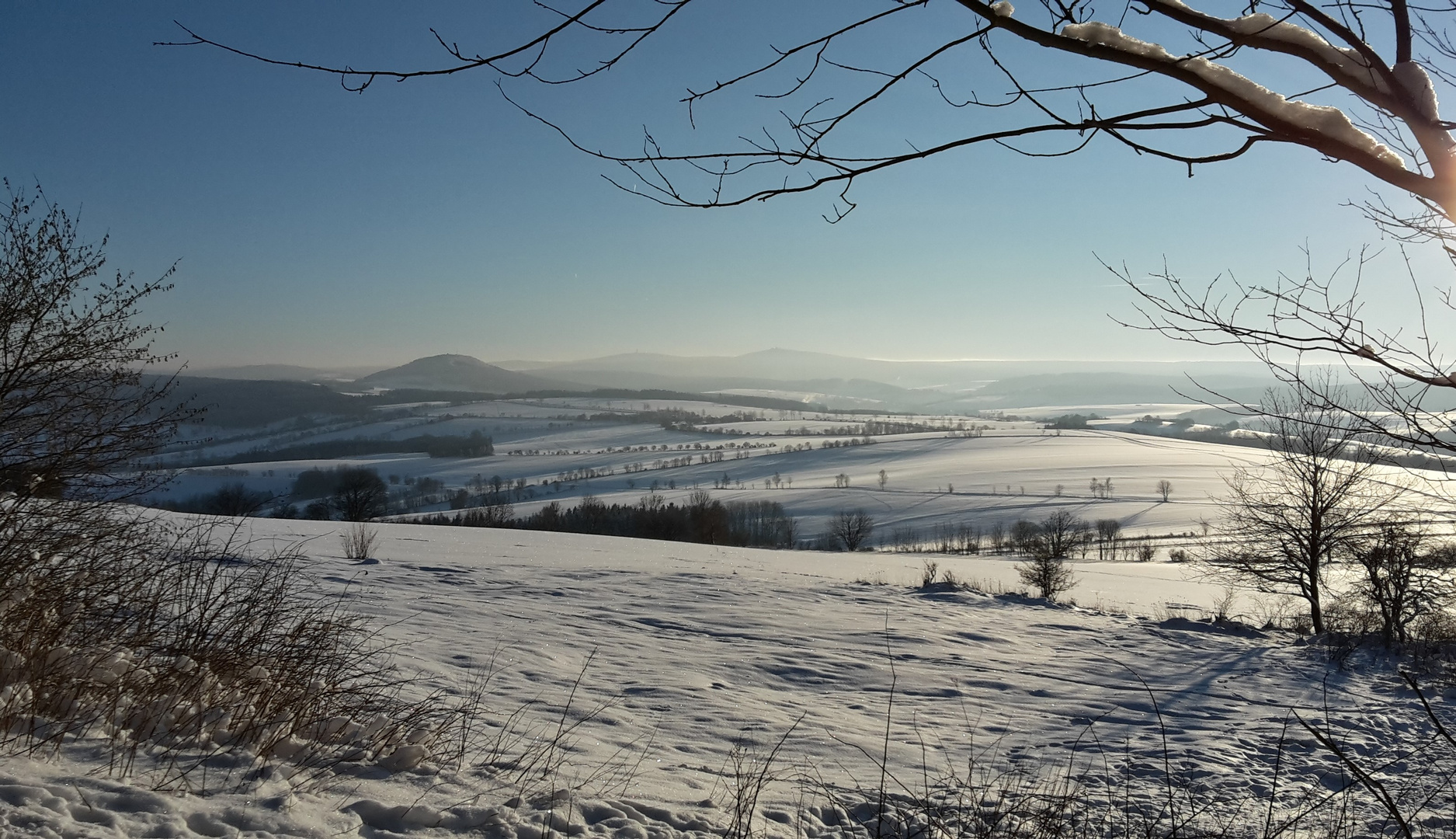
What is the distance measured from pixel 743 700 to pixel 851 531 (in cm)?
5907

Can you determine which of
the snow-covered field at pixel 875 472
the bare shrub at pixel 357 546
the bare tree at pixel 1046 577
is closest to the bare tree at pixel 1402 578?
the bare tree at pixel 1046 577

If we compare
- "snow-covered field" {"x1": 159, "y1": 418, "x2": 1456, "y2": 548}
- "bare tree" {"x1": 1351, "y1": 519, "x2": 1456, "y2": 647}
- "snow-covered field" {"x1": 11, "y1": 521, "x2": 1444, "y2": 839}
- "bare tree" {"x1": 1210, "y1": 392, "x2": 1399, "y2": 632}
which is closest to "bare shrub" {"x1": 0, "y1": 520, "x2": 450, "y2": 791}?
"snow-covered field" {"x1": 11, "y1": 521, "x2": 1444, "y2": 839}

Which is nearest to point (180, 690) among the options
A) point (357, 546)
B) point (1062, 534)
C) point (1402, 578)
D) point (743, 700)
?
point (743, 700)

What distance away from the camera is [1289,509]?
18484mm

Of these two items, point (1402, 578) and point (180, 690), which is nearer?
point (180, 690)

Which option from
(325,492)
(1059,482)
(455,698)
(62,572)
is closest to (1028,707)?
(455,698)

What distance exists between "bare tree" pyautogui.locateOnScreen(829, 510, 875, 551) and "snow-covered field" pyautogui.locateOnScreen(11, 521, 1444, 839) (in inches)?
1783

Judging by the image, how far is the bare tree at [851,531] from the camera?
63506 mm

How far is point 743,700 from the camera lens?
7660 mm

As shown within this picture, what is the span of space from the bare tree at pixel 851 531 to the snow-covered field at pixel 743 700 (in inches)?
1783

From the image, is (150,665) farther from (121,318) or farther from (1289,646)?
(1289,646)

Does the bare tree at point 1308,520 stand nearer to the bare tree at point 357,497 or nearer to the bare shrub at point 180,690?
the bare shrub at point 180,690

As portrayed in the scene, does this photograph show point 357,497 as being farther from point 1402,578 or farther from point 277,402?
point 277,402

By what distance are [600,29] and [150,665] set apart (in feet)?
12.9
